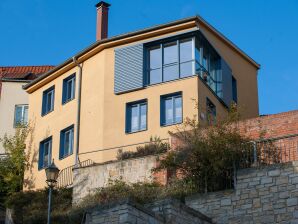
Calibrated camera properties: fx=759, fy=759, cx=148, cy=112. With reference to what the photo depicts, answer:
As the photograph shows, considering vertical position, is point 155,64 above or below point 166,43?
below

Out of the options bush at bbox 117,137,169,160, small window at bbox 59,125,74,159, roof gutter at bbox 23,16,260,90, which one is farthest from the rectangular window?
small window at bbox 59,125,74,159

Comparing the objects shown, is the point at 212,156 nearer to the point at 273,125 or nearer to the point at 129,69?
the point at 273,125

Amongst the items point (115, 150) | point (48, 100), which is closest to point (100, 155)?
point (115, 150)

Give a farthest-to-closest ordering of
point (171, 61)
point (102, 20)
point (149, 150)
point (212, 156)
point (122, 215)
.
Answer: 1. point (102, 20)
2. point (171, 61)
3. point (149, 150)
4. point (212, 156)
5. point (122, 215)

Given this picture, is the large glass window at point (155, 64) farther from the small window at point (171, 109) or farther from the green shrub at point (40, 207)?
the green shrub at point (40, 207)

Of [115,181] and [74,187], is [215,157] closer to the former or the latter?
[115,181]

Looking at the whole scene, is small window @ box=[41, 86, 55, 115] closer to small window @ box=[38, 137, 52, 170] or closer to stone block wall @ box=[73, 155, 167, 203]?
small window @ box=[38, 137, 52, 170]

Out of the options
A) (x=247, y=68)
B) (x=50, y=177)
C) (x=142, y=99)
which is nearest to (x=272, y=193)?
(x=50, y=177)

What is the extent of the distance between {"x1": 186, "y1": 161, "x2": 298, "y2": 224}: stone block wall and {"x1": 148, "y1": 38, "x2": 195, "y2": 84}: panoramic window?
405 inches

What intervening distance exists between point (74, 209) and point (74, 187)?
2650 millimetres

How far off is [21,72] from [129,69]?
1479cm

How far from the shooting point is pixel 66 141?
111 feet

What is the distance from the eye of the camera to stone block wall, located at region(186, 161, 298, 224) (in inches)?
783

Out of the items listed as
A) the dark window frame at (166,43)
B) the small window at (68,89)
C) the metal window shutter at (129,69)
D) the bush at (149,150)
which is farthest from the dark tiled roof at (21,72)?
the bush at (149,150)
